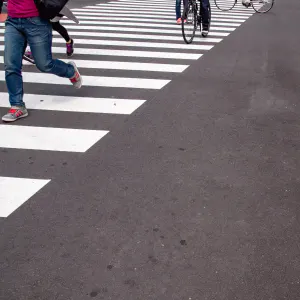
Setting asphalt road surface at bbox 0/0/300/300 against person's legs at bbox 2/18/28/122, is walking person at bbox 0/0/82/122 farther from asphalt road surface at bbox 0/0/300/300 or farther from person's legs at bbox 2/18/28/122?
asphalt road surface at bbox 0/0/300/300

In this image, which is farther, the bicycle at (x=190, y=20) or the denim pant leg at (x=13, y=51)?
the bicycle at (x=190, y=20)

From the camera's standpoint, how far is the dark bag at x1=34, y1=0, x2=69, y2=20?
4602mm

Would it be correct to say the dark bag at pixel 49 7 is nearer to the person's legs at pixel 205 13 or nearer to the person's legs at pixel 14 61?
the person's legs at pixel 14 61

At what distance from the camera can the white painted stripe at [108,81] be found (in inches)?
254

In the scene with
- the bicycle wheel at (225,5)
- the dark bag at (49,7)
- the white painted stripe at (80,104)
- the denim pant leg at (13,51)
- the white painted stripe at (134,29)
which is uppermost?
the dark bag at (49,7)

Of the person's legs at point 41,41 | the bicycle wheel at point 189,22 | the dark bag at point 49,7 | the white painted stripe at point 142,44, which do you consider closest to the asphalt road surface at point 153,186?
the person's legs at point 41,41

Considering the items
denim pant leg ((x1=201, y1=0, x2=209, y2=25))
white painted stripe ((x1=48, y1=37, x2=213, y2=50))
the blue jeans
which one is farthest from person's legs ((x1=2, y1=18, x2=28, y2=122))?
denim pant leg ((x1=201, y1=0, x2=209, y2=25))

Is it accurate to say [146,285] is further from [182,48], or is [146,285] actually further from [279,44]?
[279,44]

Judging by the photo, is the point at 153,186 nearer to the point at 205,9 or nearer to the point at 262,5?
the point at 205,9

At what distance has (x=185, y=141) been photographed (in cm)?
445

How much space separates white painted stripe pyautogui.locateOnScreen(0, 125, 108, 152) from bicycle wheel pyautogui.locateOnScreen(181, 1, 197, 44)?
533cm

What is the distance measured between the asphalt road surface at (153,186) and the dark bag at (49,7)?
120 centimetres

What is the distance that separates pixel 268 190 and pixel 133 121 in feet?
6.59

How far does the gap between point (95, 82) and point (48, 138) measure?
2251 millimetres
